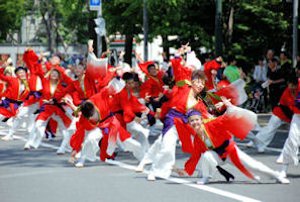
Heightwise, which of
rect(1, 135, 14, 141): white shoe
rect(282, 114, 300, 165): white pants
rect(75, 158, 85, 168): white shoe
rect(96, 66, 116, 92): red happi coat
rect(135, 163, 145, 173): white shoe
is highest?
rect(96, 66, 116, 92): red happi coat

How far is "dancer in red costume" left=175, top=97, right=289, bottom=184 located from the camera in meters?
11.7

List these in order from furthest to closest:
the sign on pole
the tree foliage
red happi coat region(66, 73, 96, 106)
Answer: the tree foliage → the sign on pole → red happi coat region(66, 73, 96, 106)

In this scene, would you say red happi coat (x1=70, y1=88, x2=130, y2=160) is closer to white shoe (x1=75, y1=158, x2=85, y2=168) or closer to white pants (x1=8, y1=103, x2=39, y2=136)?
white shoe (x1=75, y1=158, x2=85, y2=168)

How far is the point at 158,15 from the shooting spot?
36.5 m

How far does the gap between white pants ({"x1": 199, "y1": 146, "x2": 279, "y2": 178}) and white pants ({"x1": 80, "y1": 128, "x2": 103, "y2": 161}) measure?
281cm

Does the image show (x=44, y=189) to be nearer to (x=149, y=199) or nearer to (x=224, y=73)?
(x=149, y=199)

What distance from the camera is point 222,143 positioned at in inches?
467

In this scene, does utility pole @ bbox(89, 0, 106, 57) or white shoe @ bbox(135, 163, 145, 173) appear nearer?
white shoe @ bbox(135, 163, 145, 173)

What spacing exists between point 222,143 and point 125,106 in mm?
A: 3469

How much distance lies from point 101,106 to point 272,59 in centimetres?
886

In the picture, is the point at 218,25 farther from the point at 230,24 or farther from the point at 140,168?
the point at 140,168

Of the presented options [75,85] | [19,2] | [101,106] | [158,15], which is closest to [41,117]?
[75,85]

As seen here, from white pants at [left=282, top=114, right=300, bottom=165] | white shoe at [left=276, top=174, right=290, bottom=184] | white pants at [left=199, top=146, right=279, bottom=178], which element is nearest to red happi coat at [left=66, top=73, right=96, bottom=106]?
white pants at [left=282, top=114, right=300, bottom=165]

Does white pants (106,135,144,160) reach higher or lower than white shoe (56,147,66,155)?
higher
